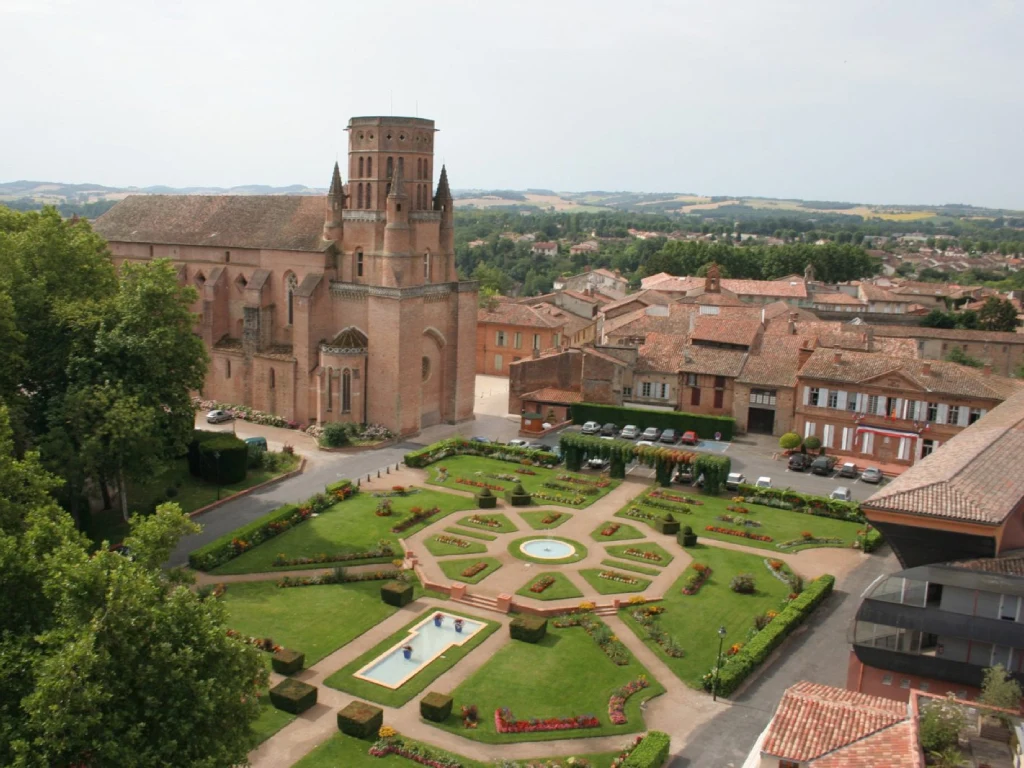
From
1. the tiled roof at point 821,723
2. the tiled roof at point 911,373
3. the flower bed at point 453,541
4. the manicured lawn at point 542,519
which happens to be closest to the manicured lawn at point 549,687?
the tiled roof at point 821,723

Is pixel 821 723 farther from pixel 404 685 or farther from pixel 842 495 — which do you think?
pixel 842 495

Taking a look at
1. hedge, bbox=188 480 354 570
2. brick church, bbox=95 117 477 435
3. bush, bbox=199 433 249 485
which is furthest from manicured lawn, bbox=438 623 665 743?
brick church, bbox=95 117 477 435

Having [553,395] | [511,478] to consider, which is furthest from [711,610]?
[553,395]

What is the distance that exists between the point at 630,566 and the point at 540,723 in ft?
45.2

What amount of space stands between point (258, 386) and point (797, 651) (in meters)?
42.4

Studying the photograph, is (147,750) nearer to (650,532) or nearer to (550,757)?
(550,757)

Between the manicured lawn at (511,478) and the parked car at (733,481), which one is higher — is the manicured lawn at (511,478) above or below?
below

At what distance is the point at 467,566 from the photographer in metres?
40.1

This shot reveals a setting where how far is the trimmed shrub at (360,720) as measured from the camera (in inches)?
1061

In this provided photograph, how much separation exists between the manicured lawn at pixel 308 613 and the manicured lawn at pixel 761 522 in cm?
1584

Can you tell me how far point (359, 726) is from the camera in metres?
26.9

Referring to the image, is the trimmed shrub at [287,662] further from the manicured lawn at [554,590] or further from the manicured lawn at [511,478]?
the manicured lawn at [511,478]

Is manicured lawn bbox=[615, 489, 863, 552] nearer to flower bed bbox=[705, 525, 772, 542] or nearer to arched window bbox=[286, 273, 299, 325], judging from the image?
flower bed bbox=[705, 525, 772, 542]

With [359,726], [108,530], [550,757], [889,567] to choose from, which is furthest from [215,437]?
[889,567]
